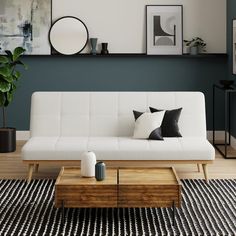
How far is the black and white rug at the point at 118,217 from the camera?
393 cm

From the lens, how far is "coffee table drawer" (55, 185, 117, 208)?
4039mm

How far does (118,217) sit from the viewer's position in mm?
4203

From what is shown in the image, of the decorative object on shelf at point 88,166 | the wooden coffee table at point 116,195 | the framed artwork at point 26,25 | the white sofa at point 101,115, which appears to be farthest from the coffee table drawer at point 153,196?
the framed artwork at point 26,25

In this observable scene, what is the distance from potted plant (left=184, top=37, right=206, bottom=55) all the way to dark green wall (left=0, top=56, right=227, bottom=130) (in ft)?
0.43

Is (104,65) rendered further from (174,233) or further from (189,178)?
(174,233)

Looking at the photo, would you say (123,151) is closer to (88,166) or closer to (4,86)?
(88,166)

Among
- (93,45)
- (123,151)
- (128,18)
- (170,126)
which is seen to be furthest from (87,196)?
(128,18)

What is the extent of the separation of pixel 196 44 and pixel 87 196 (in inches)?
149

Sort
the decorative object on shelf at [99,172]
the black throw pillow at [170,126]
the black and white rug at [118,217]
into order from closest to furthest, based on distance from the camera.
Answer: the black and white rug at [118,217] < the decorative object on shelf at [99,172] < the black throw pillow at [170,126]

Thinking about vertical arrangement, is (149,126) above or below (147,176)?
above

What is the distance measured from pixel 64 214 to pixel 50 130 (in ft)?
5.59

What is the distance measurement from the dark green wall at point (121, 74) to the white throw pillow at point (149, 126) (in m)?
1.82

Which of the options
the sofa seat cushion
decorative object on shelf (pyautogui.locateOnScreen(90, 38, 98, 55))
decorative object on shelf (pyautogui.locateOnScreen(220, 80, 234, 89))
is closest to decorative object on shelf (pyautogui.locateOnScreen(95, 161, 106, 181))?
the sofa seat cushion

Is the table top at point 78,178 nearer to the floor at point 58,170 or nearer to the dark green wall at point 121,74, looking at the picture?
the floor at point 58,170
